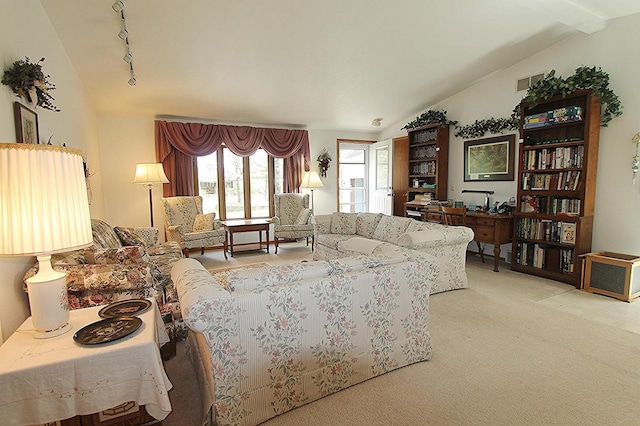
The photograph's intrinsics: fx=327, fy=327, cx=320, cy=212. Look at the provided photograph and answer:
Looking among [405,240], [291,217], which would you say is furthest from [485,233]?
[291,217]

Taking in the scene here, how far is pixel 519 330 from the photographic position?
9.00ft

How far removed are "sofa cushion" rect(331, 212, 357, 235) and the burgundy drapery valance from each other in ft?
7.45

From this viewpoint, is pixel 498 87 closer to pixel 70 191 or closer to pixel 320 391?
pixel 320 391

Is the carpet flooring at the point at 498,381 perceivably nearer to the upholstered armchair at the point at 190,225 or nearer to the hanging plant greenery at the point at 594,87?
the hanging plant greenery at the point at 594,87

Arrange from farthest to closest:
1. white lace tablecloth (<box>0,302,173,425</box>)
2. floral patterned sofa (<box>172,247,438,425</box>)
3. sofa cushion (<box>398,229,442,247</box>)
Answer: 1. sofa cushion (<box>398,229,442,247</box>)
2. floral patterned sofa (<box>172,247,438,425</box>)
3. white lace tablecloth (<box>0,302,173,425</box>)

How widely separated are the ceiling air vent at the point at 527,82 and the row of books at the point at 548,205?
1.55 m

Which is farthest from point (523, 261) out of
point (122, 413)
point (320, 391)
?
point (122, 413)

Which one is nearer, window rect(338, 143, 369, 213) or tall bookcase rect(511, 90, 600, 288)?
tall bookcase rect(511, 90, 600, 288)

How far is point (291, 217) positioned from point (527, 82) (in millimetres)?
4330

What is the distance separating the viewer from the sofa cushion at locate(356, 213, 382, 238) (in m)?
4.72

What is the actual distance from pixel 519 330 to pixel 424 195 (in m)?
3.44

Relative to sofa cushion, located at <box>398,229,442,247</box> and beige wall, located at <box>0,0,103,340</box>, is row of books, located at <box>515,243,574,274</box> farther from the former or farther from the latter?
beige wall, located at <box>0,0,103,340</box>

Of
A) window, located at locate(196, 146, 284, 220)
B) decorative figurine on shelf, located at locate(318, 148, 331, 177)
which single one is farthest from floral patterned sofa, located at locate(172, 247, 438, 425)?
decorative figurine on shelf, located at locate(318, 148, 331, 177)

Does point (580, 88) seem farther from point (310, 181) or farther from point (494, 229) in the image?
point (310, 181)
